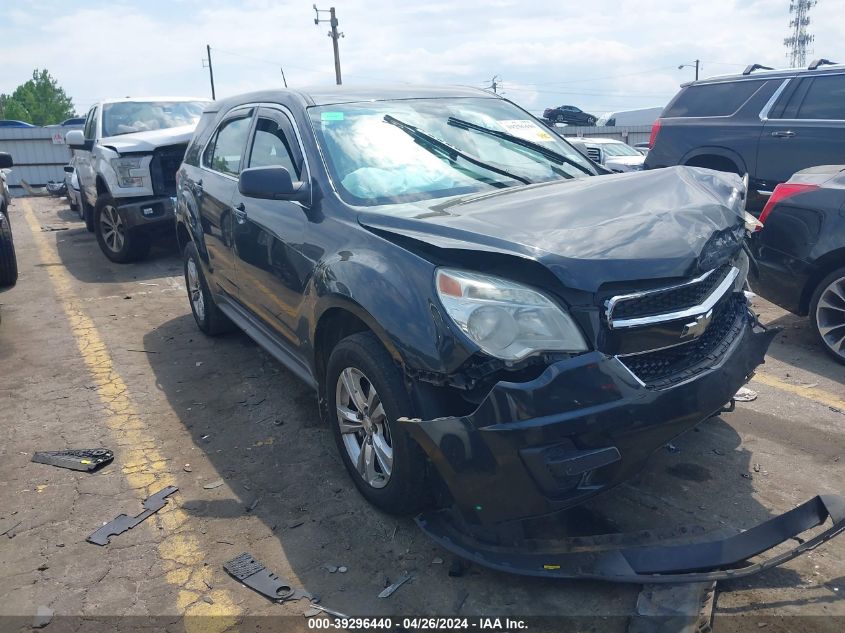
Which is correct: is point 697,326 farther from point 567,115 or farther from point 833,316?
point 567,115

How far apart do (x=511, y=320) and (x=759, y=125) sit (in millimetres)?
7409

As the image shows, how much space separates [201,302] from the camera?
6.05 m

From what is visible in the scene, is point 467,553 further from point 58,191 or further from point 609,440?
point 58,191

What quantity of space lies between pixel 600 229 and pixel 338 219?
1.23 meters

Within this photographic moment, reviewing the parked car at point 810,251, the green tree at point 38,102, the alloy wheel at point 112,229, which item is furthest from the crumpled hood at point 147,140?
the green tree at point 38,102

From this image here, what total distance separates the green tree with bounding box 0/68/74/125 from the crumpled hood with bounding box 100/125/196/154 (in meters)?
71.2

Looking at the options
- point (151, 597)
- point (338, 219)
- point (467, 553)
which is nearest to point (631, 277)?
point (467, 553)

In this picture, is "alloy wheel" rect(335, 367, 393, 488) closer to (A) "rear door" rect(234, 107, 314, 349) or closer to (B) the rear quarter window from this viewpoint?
(A) "rear door" rect(234, 107, 314, 349)

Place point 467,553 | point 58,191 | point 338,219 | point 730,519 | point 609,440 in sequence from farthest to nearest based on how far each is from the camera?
point 58,191, point 338,219, point 730,519, point 467,553, point 609,440

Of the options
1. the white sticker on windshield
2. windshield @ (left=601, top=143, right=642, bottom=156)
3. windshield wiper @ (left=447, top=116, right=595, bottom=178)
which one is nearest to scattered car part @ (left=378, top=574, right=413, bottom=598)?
windshield wiper @ (left=447, top=116, right=595, bottom=178)

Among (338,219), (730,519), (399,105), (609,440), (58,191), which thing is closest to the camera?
(609,440)

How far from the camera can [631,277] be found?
2.61m

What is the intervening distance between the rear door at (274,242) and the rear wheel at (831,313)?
357 centimetres

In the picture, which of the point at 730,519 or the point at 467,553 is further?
the point at 730,519
